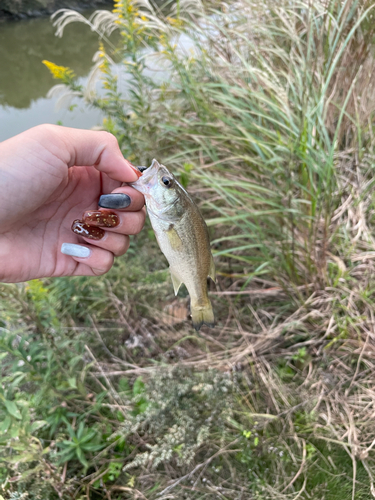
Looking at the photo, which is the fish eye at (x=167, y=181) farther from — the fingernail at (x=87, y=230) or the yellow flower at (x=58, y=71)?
the yellow flower at (x=58, y=71)

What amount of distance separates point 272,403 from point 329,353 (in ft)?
2.06

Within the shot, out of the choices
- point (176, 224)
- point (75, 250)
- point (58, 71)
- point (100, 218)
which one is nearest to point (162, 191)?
point (176, 224)

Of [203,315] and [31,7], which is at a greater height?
[31,7]

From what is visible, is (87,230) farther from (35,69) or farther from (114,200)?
(35,69)

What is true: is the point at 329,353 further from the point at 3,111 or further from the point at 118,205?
the point at 3,111

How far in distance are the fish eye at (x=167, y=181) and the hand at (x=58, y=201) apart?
0.25 metres

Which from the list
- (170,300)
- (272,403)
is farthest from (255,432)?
(170,300)

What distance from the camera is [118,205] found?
1.52 metres

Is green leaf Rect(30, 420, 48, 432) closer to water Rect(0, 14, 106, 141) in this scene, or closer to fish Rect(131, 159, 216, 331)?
fish Rect(131, 159, 216, 331)

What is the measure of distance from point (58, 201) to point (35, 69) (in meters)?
11.0

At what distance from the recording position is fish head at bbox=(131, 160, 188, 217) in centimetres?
140

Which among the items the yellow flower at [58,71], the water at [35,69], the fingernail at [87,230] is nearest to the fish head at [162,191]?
the fingernail at [87,230]

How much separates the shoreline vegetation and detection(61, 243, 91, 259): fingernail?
0.44 metres

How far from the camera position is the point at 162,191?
55.7 inches
